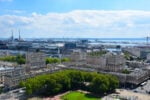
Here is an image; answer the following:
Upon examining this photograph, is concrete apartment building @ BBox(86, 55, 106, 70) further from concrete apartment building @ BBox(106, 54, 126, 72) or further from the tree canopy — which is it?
the tree canopy

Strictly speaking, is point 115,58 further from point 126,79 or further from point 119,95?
point 119,95

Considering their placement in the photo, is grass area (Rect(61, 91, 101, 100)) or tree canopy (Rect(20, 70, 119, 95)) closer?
grass area (Rect(61, 91, 101, 100))

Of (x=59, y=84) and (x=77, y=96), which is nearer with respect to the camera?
(x=77, y=96)

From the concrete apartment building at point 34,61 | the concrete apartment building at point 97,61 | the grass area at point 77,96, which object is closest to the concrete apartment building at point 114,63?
the concrete apartment building at point 97,61

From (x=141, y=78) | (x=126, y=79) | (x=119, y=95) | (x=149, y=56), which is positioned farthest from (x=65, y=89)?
(x=149, y=56)

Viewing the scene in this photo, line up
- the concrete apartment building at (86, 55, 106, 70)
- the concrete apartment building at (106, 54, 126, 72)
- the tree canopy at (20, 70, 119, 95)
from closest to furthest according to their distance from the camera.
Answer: the tree canopy at (20, 70, 119, 95)
the concrete apartment building at (106, 54, 126, 72)
the concrete apartment building at (86, 55, 106, 70)

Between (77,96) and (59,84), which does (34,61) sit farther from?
(77,96)

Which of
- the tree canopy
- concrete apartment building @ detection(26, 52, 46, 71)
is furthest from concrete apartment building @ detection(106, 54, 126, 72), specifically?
concrete apartment building @ detection(26, 52, 46, 71)

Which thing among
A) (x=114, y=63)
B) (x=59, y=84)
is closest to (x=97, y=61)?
(x=114, y=63)

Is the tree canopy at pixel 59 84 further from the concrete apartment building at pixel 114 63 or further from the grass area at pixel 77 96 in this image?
the concrete apartment building at pixel 114 63

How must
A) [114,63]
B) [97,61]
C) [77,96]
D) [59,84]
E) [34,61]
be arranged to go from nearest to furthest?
1. [77,96]
2. [59,84]
3. [114,63]
4. [34,61]
5. [97,61]

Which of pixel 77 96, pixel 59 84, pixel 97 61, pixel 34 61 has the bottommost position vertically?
pixel 77 96
